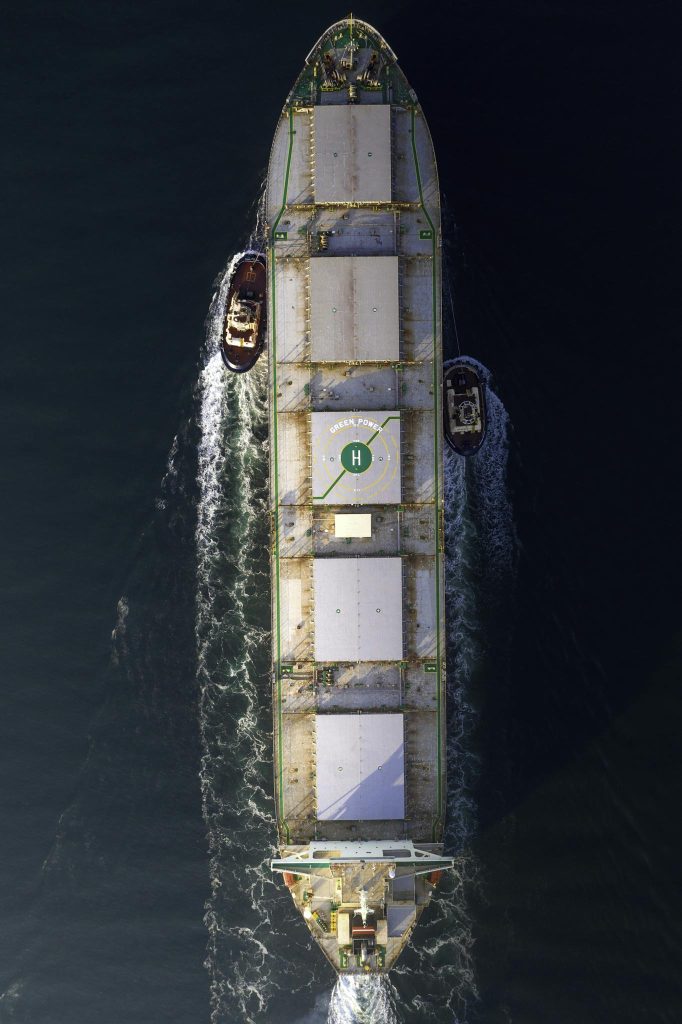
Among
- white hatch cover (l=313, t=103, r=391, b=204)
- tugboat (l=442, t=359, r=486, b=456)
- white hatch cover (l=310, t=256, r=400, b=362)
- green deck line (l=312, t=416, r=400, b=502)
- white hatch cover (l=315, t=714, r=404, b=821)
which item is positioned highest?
white hatch cover (l=313, t=103, r=391, b=204)

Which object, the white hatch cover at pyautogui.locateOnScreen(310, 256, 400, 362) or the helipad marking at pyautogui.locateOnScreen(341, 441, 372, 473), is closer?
the white hatch cover at pyautogui.locateOnScreen(310, 256, 400, 362)

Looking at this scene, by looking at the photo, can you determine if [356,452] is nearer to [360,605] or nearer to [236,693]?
[360,605]

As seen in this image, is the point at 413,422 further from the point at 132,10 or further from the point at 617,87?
the point at 132,10

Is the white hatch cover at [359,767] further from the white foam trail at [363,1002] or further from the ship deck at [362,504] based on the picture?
the white foam trail at [363,1002]

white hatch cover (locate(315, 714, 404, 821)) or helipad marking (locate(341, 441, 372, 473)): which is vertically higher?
helipad marking (locate(341, 441, 372, 473))

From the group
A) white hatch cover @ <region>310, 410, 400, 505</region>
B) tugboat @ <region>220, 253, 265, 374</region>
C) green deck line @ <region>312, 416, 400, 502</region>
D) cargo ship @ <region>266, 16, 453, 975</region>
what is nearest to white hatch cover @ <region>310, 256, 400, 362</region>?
cargo ship @ <region>266, 16, 453, 975</region>

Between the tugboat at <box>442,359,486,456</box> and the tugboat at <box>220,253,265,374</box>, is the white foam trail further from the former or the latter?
the tugboat at <box>220,253,265,374</box>
